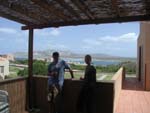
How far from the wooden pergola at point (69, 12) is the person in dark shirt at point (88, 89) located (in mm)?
1038

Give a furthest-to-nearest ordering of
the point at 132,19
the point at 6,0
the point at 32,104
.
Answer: the point at 32,104
the point at 132,19
the point at 6,0

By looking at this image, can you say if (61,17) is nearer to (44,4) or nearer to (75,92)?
(44,4)

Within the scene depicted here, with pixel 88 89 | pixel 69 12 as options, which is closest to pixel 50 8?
pixel 69 12

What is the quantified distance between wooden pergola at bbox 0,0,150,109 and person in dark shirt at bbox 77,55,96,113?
1038 millimetres

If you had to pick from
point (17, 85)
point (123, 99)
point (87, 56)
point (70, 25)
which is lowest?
point (123, 99)

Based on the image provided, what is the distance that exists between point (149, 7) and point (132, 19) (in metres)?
0.86

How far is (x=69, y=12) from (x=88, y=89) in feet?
6.07

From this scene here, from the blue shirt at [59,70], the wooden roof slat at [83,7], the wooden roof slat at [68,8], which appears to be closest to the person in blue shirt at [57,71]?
the blue shirt at [59,70]

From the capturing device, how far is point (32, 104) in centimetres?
788

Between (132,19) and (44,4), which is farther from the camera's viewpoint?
(132,19)

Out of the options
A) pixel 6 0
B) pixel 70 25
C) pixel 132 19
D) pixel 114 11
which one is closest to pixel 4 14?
pixel 6 0

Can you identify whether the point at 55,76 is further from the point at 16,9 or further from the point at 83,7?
the point at 83,7

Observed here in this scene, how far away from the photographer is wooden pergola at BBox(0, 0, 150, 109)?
5469 mm

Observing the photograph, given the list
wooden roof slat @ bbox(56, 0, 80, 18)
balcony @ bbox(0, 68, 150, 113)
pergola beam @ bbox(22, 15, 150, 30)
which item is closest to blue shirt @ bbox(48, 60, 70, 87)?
balcony @ bbox(0, 68, 150, 113)
